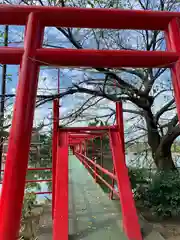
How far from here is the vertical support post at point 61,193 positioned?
8.80ft

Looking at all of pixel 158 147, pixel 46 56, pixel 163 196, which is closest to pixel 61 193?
pixel 46 56

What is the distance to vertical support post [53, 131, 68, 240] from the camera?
8.80 feet

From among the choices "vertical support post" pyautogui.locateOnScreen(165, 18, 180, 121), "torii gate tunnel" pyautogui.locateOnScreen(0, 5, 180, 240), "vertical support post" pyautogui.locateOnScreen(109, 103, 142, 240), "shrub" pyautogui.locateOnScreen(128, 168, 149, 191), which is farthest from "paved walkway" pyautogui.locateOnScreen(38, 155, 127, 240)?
"vertical support post" pyautogui.locateOnScreen(165, 18, 180, 121)

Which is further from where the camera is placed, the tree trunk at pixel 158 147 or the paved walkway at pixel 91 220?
the tree trunk at pixel 158 147

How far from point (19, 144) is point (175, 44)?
5.47 feet

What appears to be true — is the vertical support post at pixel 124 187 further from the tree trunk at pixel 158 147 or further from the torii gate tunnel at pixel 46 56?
the tree trunk at pixel 158 147

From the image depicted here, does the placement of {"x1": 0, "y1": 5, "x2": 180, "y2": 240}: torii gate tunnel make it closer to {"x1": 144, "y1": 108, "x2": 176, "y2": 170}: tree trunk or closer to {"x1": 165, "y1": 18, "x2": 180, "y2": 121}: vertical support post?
{"x1": 165, "y1": 18, "x2": 180, "y2": 121}: vertical support post

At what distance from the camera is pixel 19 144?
1.59 meters

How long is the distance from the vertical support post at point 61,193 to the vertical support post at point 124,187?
780 millimetres

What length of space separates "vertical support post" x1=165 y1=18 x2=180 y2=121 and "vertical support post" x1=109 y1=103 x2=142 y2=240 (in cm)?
169

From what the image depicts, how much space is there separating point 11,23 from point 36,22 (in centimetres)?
26

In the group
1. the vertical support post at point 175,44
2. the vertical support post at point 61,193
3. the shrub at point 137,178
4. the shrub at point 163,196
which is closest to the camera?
the vertical support post at point 175,44

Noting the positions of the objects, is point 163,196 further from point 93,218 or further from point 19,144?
point 19,144

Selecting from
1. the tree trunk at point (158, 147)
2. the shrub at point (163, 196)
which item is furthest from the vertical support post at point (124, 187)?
the tree trunk at point (158, 147)
